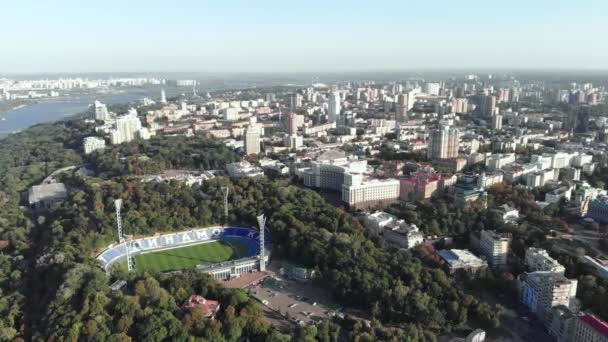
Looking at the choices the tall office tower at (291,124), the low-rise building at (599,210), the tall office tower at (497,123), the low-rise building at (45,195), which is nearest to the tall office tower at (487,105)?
the tall office tower at (497,123)

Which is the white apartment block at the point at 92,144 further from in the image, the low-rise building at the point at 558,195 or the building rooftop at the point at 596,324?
the building rooftop at the point at 596,324

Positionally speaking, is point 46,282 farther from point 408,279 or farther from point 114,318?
point 408,279

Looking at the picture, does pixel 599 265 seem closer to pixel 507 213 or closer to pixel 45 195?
pixel 507 213

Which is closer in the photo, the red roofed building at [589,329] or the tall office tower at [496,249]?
the red roofed building at [589,329]

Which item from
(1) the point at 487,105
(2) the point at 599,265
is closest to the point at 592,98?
(1) the point at 487,105

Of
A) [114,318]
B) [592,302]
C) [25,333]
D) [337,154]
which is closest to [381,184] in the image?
[337,154]

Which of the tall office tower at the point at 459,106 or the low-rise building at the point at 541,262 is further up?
the tall office tower at the point at 459,106
